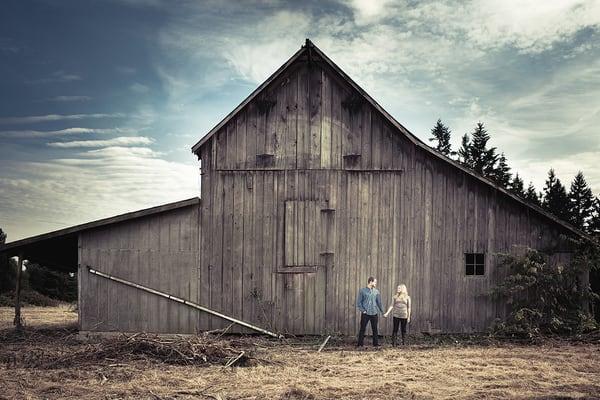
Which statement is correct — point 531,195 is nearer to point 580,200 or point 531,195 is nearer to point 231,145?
point 580,200

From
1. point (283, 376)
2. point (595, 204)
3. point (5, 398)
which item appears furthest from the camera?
point (595, 204)

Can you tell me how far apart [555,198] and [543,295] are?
24.6 m

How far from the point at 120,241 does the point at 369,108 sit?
815 cm

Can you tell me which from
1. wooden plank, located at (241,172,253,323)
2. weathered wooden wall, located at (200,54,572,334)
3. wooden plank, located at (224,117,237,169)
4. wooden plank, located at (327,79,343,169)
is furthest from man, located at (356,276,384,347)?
wooden plank, located at (224,117,237,169)

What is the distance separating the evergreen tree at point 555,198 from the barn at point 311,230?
22.7 metres

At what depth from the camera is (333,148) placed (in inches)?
639

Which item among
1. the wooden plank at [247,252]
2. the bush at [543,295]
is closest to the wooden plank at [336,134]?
the wooden plank at [247,252]

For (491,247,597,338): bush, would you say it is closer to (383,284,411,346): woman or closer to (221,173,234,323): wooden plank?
(383,284,411,346): woman

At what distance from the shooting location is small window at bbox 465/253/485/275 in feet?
53.5

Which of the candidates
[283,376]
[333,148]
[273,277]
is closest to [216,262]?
[273,277]

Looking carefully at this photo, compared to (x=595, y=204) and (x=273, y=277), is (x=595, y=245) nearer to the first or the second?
(x=273, y=277)

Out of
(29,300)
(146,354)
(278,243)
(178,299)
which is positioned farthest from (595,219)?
(29,300)

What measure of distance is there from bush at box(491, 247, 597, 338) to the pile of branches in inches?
309

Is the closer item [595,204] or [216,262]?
[216,262]
